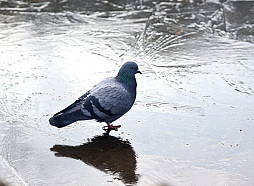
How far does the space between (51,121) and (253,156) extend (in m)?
1.68

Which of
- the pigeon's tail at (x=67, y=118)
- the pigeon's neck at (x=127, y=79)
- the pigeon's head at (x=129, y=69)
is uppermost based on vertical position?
the pigeon's head at (x=129, y=69)

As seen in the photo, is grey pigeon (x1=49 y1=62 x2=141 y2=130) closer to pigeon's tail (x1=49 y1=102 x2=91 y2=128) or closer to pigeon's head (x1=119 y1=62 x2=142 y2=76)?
pigeon's tail (x1=49 y1=102 x2=91 y2=128)

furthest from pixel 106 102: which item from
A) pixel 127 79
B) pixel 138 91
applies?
pixel 138 91

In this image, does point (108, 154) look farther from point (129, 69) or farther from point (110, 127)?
point (129, 69)

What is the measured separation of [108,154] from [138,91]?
4.75 feet

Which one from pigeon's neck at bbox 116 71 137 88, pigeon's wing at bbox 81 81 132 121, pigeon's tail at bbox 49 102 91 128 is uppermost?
pigeon's neck at bbox 116 71 137 88

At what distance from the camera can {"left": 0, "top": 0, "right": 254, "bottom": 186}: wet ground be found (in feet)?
13.4

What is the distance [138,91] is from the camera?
5.66m

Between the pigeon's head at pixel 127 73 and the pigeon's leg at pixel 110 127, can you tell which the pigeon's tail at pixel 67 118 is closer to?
the pigeon's leg at pixel 110 127

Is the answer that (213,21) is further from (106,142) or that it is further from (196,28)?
(106,142)

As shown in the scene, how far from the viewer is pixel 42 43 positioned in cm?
739

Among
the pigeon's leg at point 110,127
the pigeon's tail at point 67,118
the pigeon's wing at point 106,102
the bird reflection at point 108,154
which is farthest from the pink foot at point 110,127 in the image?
the pigeon's tail at point 67,118

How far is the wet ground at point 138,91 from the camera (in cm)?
410

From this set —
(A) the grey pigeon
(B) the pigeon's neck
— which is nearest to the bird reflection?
(A) the grey pigeon
